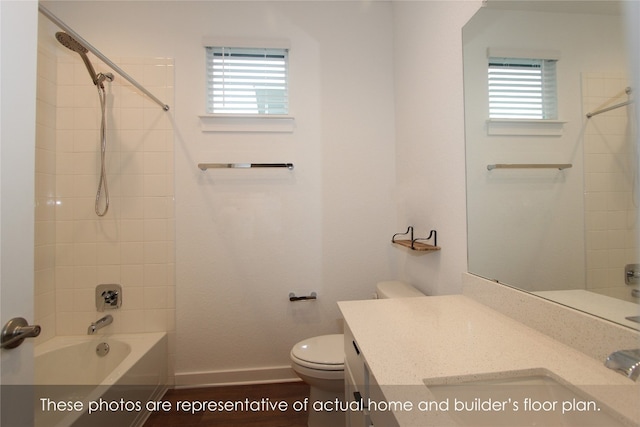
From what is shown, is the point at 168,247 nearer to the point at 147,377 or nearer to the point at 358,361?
the point at 147,377

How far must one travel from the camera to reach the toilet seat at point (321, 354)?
1259mm

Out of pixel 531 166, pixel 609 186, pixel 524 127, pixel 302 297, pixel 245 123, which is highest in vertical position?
pixel 245 123

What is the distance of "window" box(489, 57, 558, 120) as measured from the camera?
81cm

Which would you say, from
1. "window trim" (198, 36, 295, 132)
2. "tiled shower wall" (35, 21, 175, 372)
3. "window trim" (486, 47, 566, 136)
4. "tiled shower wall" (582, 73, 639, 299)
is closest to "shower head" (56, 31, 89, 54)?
"tiled shower wall" (35, 21, 175, 372)

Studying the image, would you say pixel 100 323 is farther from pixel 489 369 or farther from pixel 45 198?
pixel 489 369

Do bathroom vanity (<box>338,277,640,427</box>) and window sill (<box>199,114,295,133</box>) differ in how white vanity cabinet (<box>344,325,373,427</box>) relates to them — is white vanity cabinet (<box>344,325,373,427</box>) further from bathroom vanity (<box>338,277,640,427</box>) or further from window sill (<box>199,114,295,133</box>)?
window sill (<box>199,114,295,133</box>)

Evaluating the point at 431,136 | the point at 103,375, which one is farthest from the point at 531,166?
the point at 103,375

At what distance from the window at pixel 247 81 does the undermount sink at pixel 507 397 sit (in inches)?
72.1

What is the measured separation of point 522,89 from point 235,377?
91.1 inches

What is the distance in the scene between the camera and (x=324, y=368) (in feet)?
4.11

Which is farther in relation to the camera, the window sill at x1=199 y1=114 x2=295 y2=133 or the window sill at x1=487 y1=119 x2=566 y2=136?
the window sill at x1=199 y1=114 x2=295 y2=133

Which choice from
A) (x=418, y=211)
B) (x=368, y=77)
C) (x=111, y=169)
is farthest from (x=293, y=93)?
(x=111, y=169)

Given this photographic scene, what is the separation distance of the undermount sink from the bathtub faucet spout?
2.00m

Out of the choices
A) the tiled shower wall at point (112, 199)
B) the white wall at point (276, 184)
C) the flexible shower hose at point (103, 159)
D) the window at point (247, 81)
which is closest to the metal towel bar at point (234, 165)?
the white wall at point (276, 184)
